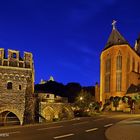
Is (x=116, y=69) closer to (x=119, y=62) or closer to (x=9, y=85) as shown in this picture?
(x=119, y=62)

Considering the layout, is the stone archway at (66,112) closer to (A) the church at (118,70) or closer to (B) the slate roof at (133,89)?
(B) the slate roof at (133,89)

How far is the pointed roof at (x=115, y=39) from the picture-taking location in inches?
3043

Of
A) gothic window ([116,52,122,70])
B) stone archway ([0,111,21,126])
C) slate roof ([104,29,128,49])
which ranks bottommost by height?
stone archway ([0,111,21,126])

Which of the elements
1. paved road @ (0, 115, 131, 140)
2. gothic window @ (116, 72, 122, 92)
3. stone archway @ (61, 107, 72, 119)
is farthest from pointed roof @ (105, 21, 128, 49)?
paved road @ (0, 115, 131, 140)

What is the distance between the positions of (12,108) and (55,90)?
64886 mm

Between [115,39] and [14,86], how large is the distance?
50.8 meters

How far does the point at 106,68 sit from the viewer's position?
257 ft

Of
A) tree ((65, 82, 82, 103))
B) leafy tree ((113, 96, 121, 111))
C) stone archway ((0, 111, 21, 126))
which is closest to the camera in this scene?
stone archway ((0, 111, 21, 126))

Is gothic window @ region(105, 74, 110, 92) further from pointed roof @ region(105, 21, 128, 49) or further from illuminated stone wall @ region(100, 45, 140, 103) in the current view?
pointed roof @ region(105, 21, 128, 49)

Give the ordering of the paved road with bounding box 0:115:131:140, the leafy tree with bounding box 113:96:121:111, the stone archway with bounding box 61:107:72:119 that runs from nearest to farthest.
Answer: the paved road with bounding box 0:115:131:140 → the stone archway with bounding box 61:107:72:119 → the leafy tree with bounding box 113:96:121:111

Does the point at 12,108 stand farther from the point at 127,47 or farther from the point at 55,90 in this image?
the point at 55,90

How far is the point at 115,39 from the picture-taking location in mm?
80688

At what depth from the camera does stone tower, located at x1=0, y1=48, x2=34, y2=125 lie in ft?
112

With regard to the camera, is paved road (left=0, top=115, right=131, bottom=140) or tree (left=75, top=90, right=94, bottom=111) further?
tree (left=75, top=90, right=94, bottom=111)
